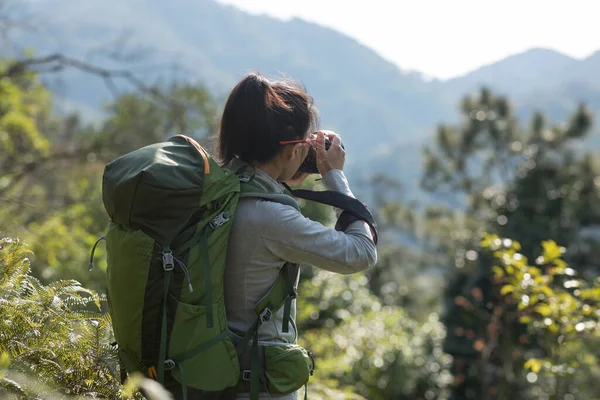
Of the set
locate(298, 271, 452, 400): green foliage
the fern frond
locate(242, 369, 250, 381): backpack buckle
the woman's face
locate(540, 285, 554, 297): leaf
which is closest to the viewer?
the fern frond

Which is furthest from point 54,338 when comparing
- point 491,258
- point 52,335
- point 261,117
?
point 491,258

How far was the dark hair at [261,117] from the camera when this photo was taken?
1719mm

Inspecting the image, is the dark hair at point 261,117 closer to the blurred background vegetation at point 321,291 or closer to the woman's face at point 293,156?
the woman's face at point 293,156

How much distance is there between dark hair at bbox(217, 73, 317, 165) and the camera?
5.64 ft

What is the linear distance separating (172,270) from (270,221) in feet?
0.89

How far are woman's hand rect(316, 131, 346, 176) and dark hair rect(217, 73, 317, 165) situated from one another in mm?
116

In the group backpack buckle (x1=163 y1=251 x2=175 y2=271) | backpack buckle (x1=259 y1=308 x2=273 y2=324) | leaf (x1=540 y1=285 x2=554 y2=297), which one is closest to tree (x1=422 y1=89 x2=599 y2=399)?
leaf (x1=540 y1=285 x2=554 y2=297)

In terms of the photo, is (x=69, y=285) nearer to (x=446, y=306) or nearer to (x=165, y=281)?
(x=165, y=281)

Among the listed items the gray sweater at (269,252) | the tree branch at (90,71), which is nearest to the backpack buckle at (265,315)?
the gray sweater at (269,252)

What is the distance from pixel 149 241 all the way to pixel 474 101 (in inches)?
1102

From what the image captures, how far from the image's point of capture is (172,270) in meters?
1.52

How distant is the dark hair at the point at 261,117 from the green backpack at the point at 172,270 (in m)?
0.17

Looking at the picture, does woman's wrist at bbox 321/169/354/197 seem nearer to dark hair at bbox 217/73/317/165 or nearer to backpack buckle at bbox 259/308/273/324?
dark hair at bbox 217/73/317/165

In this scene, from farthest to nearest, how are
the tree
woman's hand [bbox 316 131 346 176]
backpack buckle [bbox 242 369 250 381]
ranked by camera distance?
the tree < woman's hand [bbox 316 131 346 176] < backpack buckle [bbox 242 369 250 381]
